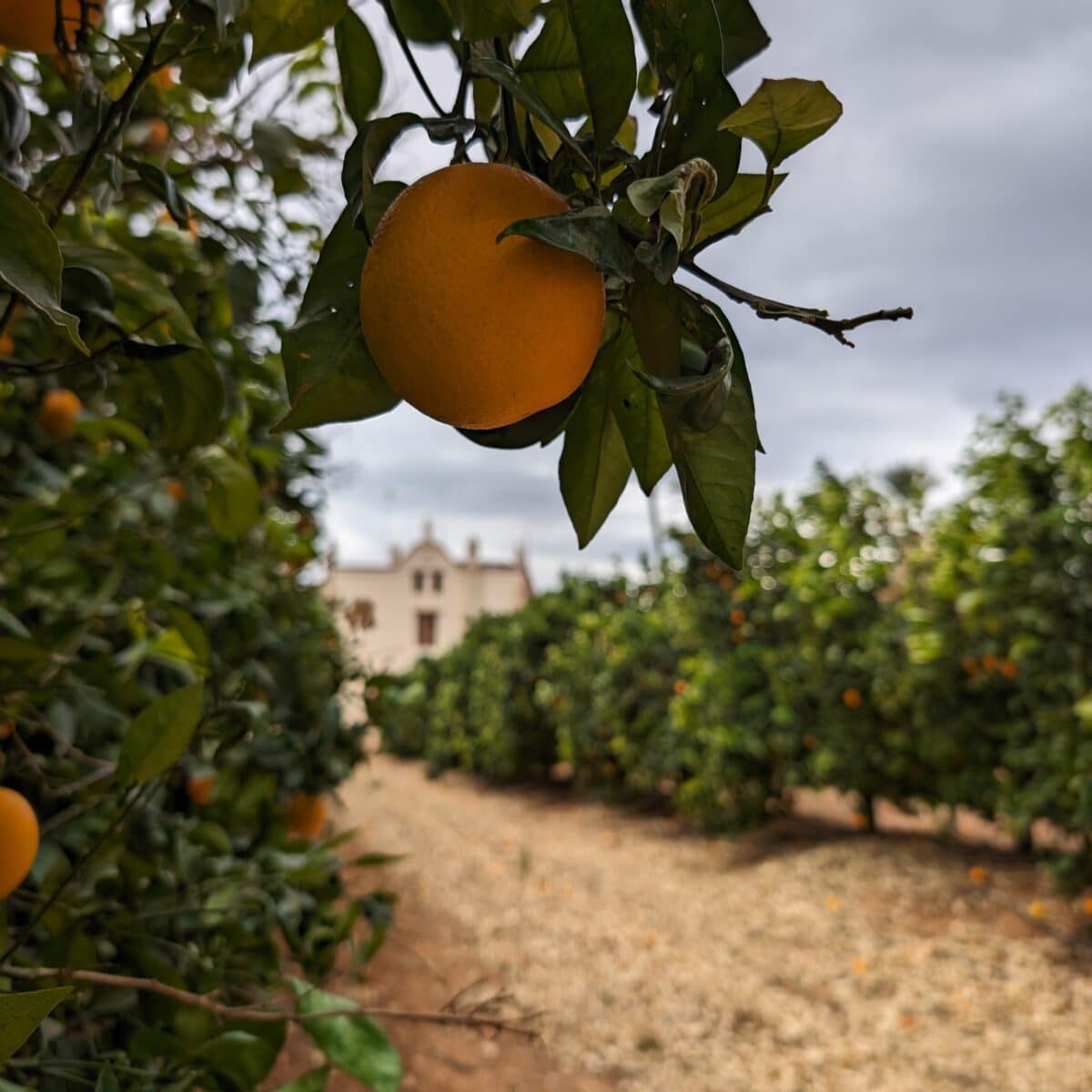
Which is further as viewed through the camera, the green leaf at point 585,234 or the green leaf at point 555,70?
the green leaf at point 555,70

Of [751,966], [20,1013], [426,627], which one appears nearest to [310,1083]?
[20,1013]

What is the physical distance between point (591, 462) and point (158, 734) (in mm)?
418

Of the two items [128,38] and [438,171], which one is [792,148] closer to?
[438,171]

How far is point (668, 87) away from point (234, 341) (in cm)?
73

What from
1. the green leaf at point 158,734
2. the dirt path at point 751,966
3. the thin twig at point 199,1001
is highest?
the green leaf at point 158,734

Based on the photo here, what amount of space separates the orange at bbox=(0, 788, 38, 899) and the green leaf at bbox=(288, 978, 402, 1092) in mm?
317

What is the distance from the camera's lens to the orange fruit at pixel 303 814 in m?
1.96

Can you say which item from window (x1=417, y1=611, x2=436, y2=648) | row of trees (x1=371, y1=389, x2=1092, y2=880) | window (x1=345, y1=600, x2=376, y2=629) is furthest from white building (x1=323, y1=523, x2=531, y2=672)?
window (x1=345, y1=600, x2=376, y2=629)

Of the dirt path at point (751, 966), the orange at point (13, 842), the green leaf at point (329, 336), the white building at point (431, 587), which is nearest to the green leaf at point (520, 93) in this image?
the green leaf at point (329, 336)

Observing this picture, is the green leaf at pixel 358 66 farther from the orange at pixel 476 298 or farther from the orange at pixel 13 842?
the orange at pixel 13 842

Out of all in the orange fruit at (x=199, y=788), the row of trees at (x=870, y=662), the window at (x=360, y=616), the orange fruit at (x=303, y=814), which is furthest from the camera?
the row of trees at (x=870, y=662)

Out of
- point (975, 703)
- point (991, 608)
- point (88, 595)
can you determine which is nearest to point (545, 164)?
point (88, 595)

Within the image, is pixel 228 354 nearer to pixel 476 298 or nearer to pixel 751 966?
pixel 476 298

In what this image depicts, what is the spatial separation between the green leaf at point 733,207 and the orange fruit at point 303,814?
1.79 metres
